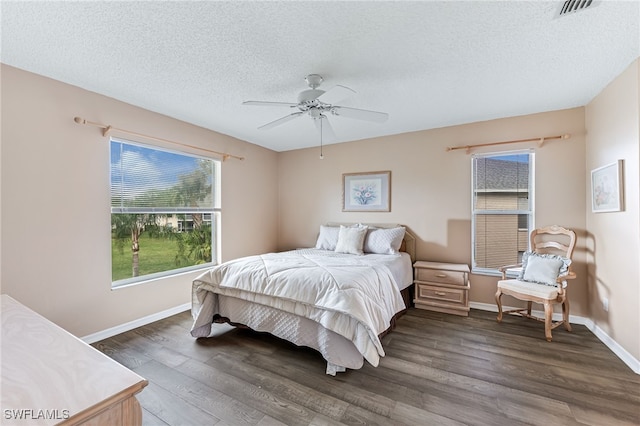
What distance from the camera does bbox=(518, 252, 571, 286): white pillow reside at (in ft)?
9.48

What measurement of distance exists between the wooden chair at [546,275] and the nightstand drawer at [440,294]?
40cm

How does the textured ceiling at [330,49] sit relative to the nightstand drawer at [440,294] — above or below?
above

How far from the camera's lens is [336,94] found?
110 inches

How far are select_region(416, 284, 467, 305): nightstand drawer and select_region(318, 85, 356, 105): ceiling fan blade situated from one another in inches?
101

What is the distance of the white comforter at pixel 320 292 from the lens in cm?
207

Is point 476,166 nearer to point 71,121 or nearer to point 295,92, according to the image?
point 295,92

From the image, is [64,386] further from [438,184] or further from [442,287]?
[438,184]

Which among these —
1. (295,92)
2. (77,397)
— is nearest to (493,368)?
(77,397)

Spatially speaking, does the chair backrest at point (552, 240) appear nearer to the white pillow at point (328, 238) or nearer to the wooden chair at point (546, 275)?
the wooden chair at point (546, 275)

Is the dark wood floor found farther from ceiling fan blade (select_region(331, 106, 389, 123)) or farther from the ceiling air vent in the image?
the ceiling air vent

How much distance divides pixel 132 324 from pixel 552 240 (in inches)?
195

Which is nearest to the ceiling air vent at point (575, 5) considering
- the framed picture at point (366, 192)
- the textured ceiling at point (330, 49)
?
the textured ceiling at point (330, 49)

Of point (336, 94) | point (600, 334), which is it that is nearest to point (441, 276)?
point (600, 334)

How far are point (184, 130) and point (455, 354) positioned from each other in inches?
158
